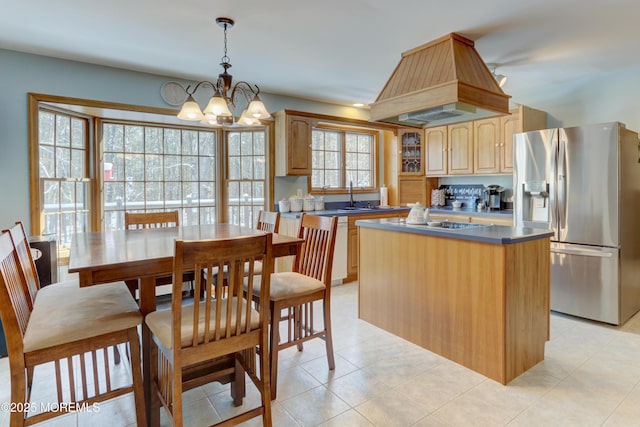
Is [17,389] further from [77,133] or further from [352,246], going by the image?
[352,246]

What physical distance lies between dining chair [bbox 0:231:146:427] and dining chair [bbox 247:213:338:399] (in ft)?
2.33

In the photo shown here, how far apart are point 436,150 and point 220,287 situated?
4.40 meters

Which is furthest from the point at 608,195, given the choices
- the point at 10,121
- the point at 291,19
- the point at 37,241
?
the point at 10,121

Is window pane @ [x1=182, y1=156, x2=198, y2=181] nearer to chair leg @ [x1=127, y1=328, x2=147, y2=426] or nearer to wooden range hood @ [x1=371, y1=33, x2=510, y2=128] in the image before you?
wooden range hood @ [x1=371, y1=33, x2=510, y2=128]

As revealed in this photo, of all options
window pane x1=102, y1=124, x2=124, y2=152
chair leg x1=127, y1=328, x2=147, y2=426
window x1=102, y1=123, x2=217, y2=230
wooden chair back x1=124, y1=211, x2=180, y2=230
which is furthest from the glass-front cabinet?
chair leg x1=127, y1=328, x2=147, y2=426

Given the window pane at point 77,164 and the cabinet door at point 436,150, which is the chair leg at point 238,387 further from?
the cabinet door at point 436,150

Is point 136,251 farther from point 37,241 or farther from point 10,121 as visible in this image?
point 10,121

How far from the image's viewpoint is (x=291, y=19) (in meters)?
2.65

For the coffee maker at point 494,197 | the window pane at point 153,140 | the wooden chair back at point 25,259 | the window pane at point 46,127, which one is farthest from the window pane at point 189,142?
the coffee maker at point 494,197

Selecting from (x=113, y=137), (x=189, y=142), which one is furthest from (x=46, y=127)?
(x=189, y=142)

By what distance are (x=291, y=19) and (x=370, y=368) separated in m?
2.56

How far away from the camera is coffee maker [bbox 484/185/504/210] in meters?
4.73

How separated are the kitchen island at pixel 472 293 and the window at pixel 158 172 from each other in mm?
2451

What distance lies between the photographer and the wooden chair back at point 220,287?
4.82 ft
